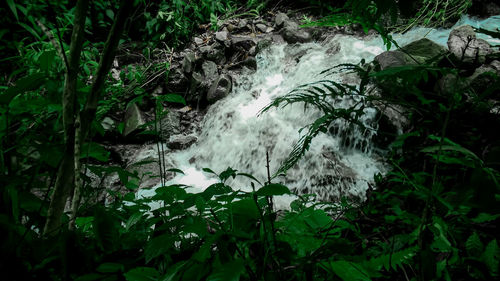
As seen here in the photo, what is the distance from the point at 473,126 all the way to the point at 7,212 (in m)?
2.55

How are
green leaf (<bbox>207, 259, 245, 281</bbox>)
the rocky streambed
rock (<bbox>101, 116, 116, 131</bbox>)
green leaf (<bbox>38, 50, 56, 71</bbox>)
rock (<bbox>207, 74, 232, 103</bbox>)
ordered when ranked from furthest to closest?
1. rock (<bbox>207, 74, 232, 103</bbox>)
2. rock (<bbox>101, 116, 116, 131</bbox>)
3. the rocky streambed
4. green leaf (<bbox>38, 50, 56, 71</bbox>)
5. green leaf (<bbox>207, 259, 245, 281</bbox>)

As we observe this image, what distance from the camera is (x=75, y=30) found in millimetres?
625

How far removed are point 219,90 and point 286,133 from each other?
5.25ft

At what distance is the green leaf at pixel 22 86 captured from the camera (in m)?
0.68

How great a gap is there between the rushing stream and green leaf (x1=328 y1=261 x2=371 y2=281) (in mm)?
2197

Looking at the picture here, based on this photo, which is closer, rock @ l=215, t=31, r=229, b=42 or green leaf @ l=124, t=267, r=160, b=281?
green leaf @ l=124, t=267, r=160, b=281

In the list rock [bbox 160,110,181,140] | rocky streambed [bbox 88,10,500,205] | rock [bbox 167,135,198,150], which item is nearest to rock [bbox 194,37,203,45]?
rocky streambed [bbox 88,10,500,205]

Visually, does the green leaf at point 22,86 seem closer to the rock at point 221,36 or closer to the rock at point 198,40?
the rock at point 221,36

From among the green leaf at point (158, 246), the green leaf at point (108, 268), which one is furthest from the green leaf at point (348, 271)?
the green leaf at point (108, 268)

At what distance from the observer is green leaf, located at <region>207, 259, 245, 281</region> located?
0.51 meters

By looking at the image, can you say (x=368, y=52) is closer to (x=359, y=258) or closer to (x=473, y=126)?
(x=473, y=126)

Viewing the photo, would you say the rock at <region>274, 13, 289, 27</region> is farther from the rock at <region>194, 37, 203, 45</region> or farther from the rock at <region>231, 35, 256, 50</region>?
the rock at <region>194, 37, 203, 45</region>

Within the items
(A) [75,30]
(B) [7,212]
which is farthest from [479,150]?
(B) [7,212]

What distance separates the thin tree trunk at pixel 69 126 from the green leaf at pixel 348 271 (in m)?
0.68
